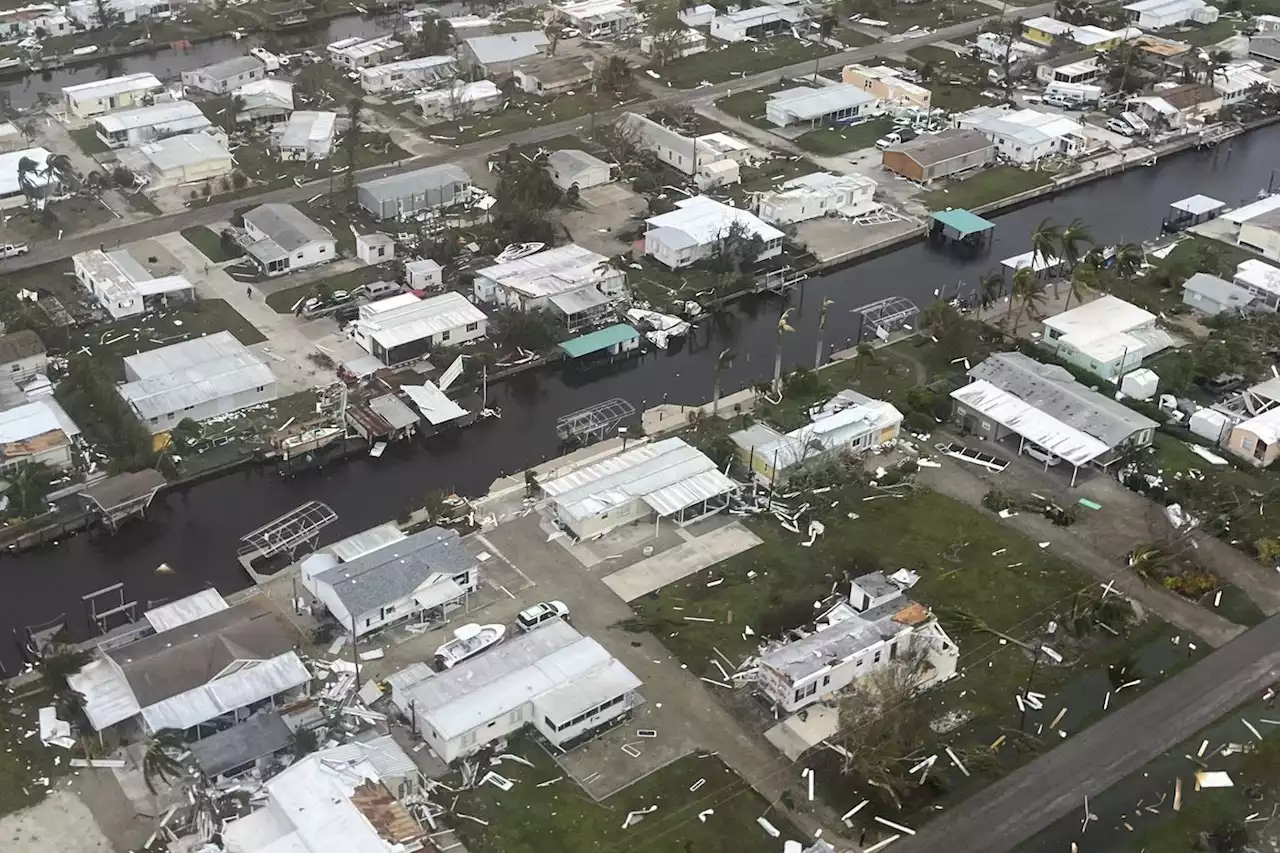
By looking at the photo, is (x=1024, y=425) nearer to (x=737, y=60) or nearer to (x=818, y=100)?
(x=818, y=100)

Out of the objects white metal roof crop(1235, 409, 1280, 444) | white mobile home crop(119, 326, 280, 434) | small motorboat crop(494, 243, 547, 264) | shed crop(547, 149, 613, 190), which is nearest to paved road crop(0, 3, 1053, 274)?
shed crop(547, 149, 613, 190)

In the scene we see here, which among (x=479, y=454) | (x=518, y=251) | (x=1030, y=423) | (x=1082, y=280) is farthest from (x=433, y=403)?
(x=1082, y=280)

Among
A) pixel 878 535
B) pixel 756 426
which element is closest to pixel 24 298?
pixel 756 426

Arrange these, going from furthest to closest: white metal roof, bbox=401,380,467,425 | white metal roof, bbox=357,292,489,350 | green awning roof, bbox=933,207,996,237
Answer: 1. green awning roof, bbox=933,207,996,237
2. white metal roof, bbox=357,292,489,350
3. white metal roof, bbox=401,380,467,425

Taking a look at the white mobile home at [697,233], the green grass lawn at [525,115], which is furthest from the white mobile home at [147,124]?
the white mobile home at [697,233]

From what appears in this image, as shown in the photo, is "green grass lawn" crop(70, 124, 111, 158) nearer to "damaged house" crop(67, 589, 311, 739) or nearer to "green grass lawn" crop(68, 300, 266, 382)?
"green grass lawn" crop(68, 300, 266, 382)

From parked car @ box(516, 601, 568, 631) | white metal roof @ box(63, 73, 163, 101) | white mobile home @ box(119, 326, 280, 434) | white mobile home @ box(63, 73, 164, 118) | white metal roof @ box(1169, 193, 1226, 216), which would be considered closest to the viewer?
parked car @ box(516, 601, 568, 631)

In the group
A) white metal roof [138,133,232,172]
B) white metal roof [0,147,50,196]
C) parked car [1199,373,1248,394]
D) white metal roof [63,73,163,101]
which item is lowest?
parked car [1199,373,1248,394]
